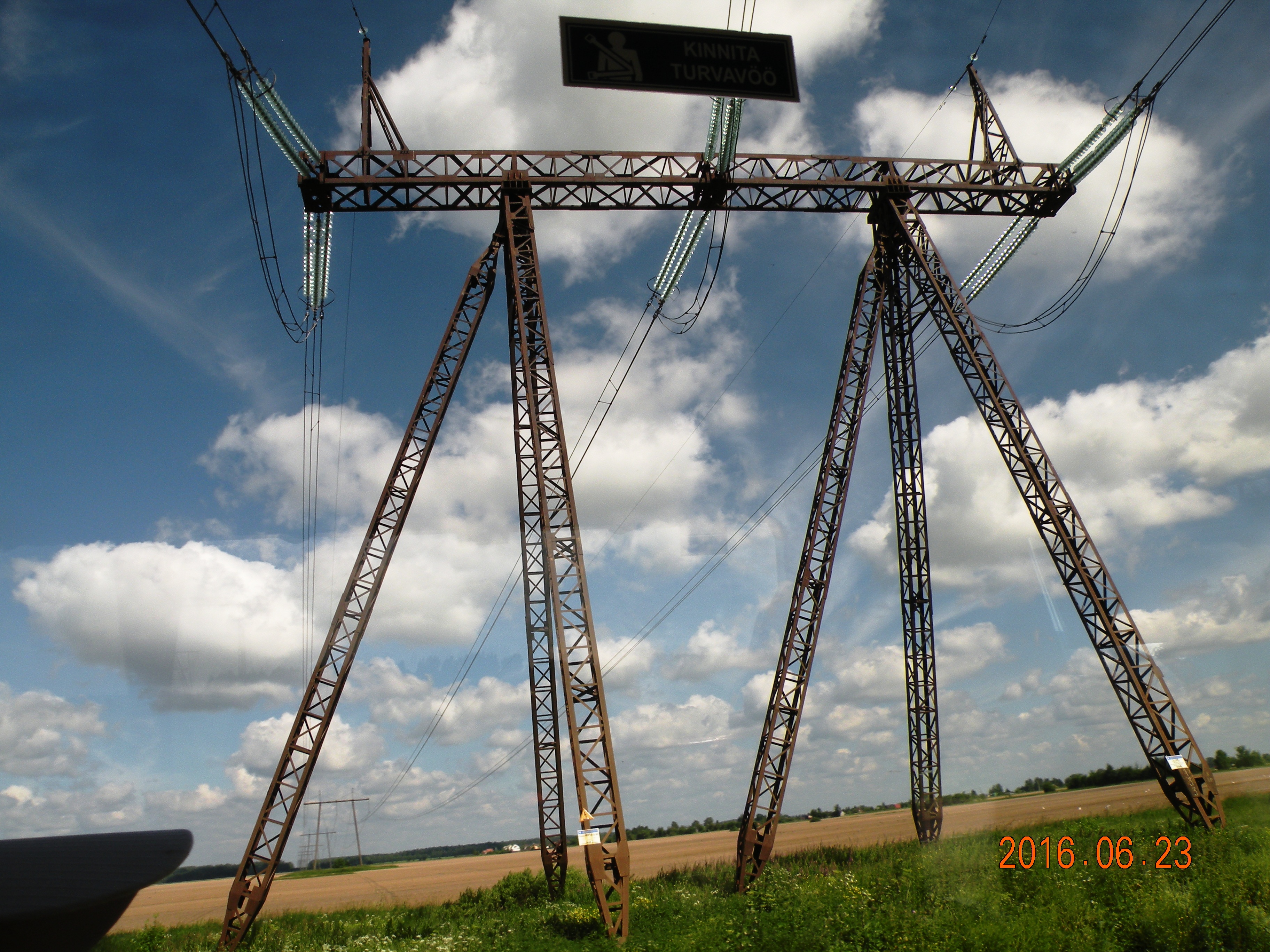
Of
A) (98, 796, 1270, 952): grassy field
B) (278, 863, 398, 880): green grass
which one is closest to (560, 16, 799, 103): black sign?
(98, 796, 1270, 952): grassy field

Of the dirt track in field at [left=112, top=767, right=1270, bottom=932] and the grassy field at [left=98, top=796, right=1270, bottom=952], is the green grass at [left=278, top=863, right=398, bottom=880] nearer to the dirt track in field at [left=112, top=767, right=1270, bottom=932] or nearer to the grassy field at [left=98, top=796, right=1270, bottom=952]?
the dirt track in field at [left=112, top=767, right=1270, bottom=932]

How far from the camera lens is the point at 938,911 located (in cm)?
1190

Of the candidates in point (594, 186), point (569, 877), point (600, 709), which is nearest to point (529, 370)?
point (594, 186)

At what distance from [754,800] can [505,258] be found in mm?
15307

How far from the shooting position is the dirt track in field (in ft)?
56.6

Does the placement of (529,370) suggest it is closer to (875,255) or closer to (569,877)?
(875,255)

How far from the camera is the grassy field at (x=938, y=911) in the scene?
1046cm

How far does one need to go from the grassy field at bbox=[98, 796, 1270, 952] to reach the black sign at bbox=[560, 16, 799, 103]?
38.0ft

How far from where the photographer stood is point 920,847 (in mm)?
19516
